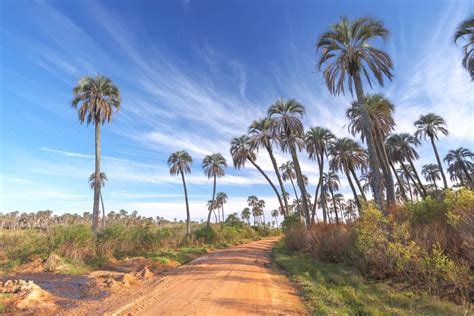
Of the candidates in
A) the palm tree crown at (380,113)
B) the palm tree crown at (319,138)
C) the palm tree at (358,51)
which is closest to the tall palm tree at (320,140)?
the palm tree crown at (319,138)

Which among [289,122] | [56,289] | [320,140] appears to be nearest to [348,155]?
[320,140]

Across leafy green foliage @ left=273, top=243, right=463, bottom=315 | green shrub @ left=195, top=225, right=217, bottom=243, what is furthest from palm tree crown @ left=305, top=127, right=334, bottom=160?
leafy green foliage @ left=273, top=243, right=463, bottom=315

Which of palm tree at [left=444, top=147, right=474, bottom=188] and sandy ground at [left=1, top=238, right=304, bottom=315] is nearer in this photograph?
sandy ground at [left=1, top=238, right=304, bottom=315]

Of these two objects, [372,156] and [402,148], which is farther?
[402,148]

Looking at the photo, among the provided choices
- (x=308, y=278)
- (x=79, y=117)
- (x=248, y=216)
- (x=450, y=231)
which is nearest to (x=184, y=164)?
(x=79, y=117)

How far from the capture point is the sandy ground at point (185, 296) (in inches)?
235

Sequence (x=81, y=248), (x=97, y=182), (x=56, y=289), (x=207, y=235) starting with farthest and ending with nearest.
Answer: (x=207, y=235) < (x=97, y=182) < (x=81, y=248) < (x=56, y=289)

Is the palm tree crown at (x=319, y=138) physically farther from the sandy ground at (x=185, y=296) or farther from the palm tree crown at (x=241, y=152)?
the sandy ground at (x=185, y=296)

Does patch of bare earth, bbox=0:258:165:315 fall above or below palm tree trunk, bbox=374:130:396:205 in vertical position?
below

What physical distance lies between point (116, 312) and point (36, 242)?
11.8m

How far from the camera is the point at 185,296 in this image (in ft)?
23.0

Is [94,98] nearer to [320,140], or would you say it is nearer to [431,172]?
[320,140]

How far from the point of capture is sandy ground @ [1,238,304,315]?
598cm

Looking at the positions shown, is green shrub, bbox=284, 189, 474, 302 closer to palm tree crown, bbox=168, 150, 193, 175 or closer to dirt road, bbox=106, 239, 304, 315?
dirt road, bbox=106, 239, 304, 315
